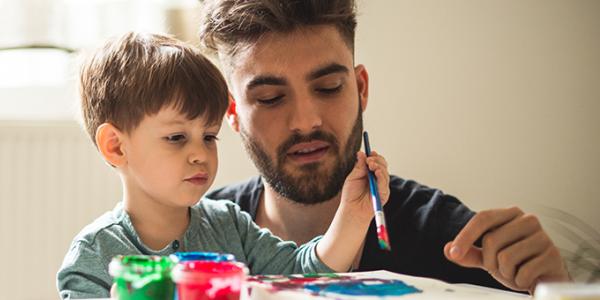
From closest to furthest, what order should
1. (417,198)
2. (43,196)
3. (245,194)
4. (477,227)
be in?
(477,227), (417,198), (245,194), (43,196)

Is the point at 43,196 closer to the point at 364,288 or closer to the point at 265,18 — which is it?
the point at 265,18

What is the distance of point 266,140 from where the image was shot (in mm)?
1574

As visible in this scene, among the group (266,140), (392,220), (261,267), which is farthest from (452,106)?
(261,267)

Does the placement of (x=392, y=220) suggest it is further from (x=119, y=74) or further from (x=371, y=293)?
(x=371, y=293)

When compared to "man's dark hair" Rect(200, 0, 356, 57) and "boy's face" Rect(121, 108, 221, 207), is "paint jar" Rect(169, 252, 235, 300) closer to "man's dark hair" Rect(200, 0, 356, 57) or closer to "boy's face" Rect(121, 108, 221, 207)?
"boy's face" Rect(121, 108, 221, 207)

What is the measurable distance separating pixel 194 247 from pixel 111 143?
223 millimetres

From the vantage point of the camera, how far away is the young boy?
1154 mm

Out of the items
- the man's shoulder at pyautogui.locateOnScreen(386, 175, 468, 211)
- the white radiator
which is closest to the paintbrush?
the man's shoulder at pyautogui.locateOnScreen(386, 175, 468, 211)

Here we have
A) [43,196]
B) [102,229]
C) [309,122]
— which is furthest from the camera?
[43,196]

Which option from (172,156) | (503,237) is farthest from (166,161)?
(503,237)

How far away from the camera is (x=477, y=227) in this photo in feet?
3.25

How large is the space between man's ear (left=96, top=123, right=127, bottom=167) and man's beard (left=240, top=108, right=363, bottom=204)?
1.38 ft

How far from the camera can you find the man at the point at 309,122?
150 centimetres

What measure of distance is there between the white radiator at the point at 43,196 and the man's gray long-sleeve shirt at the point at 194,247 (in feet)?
4.39
